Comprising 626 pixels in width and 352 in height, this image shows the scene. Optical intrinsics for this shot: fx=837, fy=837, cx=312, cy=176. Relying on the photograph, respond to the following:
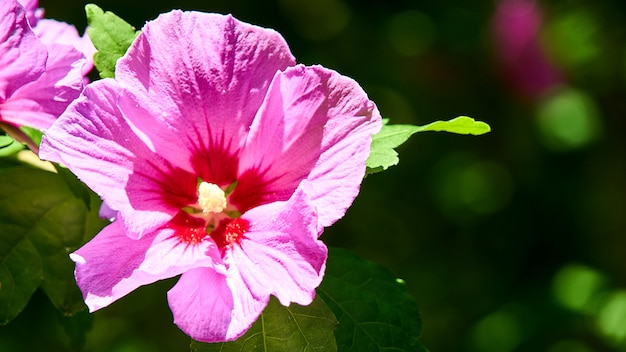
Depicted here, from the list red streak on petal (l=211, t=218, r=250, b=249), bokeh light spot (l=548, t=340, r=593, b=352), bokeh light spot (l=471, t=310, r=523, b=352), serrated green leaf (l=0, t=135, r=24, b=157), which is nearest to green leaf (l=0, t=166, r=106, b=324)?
serrated green leaf (l=0, t=135, r=24, b=157)

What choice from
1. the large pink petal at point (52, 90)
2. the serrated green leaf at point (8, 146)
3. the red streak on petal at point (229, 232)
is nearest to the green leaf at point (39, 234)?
the serrated green leaf at point (8, 146)

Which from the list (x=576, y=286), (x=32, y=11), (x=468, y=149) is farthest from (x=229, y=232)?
(x=468, y=149)

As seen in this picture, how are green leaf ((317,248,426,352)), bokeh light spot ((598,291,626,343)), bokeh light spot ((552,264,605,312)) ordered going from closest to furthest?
green leaf ((317,248,426,352)) < bokeh light spot ((598,291,626,343)) < bokeh light spot ((552,264,605,312))

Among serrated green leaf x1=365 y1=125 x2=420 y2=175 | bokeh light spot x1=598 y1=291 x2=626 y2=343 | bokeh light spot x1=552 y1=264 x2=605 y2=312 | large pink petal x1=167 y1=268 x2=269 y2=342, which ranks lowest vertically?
bokeh light spot x1=552 y1=264 x2=605 y2=312

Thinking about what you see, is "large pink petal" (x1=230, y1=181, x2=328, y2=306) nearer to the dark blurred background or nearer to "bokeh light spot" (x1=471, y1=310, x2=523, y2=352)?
"bokeh light spot" (x1=471, y1=310, x2=523, y2=352)

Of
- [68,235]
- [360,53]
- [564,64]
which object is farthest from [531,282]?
[68,235]

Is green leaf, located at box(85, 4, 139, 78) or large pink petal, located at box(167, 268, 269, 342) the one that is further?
green leaf, located at box(85, 4, 139, 78)
